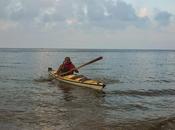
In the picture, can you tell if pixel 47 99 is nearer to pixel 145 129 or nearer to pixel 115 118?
pixel 115 118

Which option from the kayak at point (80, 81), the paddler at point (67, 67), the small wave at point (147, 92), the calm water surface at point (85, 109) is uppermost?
the paddler at point (67, 67)

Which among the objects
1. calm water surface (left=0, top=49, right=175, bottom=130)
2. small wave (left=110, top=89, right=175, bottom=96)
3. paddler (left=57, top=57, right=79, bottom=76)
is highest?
paddler (left=57, top=57, right=79, bottom=76)

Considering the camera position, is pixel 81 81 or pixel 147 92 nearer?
pixel 81 81

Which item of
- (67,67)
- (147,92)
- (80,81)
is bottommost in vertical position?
(147,92)

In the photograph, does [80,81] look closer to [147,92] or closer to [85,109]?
[147,92]

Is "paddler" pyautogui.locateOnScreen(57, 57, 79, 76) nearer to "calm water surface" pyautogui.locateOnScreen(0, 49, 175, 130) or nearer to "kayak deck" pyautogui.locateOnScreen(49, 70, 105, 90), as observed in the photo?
"kayak deck" pyautogui.locateOnScreen(49, 70, 105, 90)

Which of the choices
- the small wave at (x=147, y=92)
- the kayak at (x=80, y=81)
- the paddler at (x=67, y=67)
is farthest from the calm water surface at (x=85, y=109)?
the paddler at (x=67, y=67)

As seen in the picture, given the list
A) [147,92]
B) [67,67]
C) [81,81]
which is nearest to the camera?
[81,81]

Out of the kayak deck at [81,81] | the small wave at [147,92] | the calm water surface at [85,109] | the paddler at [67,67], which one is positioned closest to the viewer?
the calm water surface at [85,109]


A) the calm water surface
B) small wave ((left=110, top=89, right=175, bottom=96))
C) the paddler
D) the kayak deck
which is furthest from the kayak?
small wave ((left=110, top=89, right=175, bottom=96))

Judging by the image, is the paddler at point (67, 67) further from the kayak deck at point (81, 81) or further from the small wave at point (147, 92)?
the small wave at point (147, 92)

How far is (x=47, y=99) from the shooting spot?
20.5 metres

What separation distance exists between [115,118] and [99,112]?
1.59 metres

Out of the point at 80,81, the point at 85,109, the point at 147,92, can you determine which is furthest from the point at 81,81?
the point at 85,109
